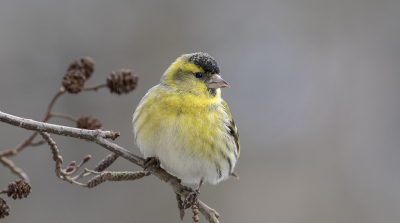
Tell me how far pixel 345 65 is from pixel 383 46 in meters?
0.82

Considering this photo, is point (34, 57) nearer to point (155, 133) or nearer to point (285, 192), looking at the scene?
point (155, 133)

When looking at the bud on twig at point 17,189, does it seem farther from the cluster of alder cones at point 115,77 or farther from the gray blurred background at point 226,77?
the gray blurred background at point 226,77

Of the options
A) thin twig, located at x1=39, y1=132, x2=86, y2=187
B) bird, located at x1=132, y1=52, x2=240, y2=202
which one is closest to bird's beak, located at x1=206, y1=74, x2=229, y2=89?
bird, located at x1=132, y1=52, x2=240, y2=202

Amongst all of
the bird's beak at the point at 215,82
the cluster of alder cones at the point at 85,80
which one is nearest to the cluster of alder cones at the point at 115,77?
the cluster of alder cones at the point at 85,80

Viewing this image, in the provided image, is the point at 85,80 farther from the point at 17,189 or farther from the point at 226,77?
the point at 226,77

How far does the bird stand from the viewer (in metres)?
2.27

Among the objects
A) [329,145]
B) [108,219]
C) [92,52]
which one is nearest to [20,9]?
[92,52]

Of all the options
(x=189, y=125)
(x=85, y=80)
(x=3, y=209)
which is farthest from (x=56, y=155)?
(x=189, y=125)

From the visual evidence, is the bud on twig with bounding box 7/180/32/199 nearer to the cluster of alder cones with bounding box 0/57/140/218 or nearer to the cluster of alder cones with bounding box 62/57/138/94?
the cluster of alder cones with bounding box 0/57/140/218

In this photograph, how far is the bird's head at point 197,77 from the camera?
2451 mm

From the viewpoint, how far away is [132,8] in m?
5.77

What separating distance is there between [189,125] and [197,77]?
390 mm

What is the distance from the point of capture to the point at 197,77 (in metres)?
2.49

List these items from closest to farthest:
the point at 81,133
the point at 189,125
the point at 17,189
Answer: the point at 17,189 < the point at 81,133 < the point at 189,125
